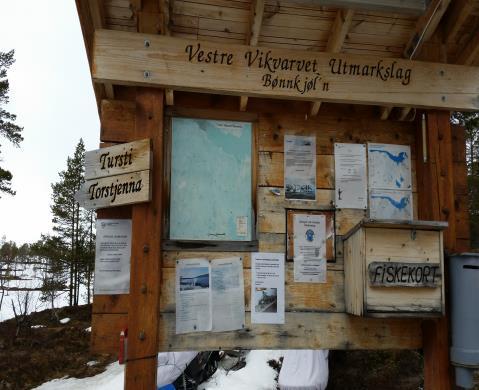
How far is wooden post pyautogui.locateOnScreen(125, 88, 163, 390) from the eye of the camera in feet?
9.46

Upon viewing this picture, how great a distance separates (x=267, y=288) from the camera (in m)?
3.25

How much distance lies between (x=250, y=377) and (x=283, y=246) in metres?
9.49

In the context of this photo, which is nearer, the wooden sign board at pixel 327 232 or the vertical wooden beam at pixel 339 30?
the vertical wooden beam at pixel 339 30

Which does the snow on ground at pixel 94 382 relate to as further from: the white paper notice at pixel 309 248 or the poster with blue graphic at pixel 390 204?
the poster with blue graphic at pixel 390 204

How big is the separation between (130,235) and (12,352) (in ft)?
54.7

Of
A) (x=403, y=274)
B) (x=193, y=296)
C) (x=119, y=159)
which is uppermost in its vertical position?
(x=119, y=159)

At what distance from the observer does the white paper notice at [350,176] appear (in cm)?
347

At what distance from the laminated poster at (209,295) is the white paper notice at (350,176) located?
1.01m

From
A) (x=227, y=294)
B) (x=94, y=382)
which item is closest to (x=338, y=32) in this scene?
(x=227, y=294)

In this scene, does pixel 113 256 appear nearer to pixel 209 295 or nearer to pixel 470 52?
pixel 209 295

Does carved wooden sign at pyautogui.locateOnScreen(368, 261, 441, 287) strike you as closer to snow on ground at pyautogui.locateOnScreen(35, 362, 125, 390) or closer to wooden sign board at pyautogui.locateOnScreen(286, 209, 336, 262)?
wooden sign board at pyautogui.locateOnScreen(286, 209, 336, 262)

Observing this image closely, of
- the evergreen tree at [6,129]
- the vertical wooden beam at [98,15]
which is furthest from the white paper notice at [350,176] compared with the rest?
the evergreen tree at [6,129]

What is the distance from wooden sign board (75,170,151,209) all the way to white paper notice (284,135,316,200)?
1122 millimetres

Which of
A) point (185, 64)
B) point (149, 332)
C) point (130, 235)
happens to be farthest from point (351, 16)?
point (149, 332)
